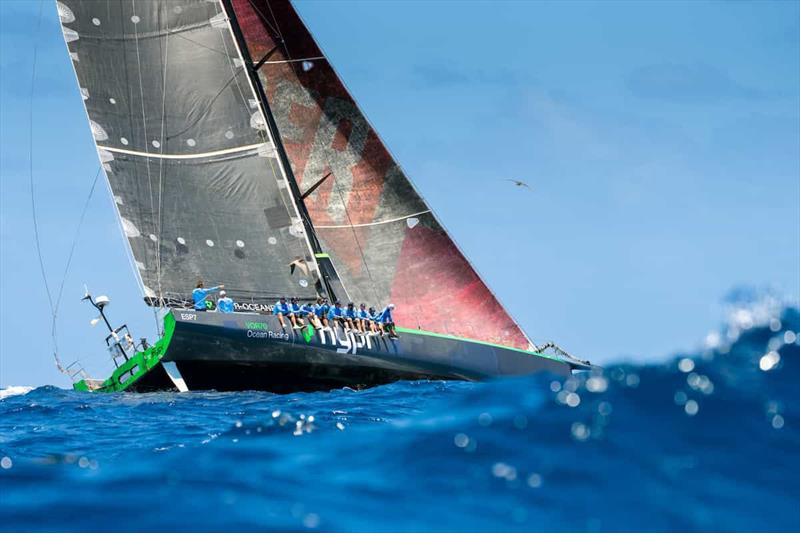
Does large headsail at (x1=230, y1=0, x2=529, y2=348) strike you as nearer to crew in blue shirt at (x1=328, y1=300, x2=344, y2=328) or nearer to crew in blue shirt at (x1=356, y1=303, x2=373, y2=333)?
crew in blue shirt at (x1=356, y1=303, x2=373, y2=333)

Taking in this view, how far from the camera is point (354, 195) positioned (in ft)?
83.3

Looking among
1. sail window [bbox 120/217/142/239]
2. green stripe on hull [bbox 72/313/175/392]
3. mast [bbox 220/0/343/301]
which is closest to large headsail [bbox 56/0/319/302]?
sail window [bbox 120/217/142/239]

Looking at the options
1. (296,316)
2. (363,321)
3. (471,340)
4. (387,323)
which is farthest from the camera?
(471,340)

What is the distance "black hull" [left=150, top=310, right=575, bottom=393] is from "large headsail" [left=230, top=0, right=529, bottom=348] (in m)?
3.38

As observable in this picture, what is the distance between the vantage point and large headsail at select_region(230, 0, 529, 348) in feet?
80.9

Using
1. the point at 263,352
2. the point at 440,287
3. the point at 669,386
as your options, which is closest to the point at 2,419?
the point at 263,352

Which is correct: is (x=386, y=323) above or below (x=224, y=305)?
above

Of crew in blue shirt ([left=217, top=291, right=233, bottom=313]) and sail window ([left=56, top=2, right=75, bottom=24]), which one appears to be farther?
sail window ([left=56, top=2, right=75, bottom=24])

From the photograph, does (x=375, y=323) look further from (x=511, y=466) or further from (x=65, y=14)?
(x=511, y=466)

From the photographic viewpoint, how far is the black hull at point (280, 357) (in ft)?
63.3

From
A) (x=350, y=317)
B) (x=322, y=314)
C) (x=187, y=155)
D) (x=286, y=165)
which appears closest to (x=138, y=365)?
(x=322, y=314)

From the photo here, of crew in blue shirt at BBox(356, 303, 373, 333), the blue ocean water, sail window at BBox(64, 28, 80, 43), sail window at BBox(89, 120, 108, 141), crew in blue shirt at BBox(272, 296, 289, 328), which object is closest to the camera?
the blue ocean water

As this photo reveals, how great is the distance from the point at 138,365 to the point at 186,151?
16.2 ft

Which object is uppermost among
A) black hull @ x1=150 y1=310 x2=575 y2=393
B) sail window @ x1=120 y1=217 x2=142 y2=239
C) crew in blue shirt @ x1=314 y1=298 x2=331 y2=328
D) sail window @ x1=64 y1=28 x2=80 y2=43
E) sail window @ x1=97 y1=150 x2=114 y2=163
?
sail window @ x1=64 y1=28 x2=80 y2=43
